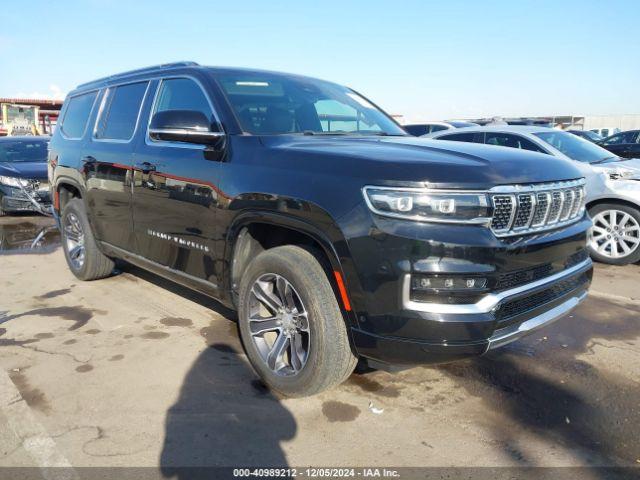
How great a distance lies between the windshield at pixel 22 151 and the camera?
1034cm

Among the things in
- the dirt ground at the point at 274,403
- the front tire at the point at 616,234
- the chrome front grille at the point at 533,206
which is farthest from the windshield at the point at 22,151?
the chrome front grille at the point at 533,206

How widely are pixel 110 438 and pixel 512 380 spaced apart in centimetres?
241

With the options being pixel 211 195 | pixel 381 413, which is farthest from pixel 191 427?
pixel 211 195

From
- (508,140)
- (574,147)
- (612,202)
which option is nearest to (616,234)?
(612,202)

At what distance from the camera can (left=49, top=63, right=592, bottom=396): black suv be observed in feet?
7.73

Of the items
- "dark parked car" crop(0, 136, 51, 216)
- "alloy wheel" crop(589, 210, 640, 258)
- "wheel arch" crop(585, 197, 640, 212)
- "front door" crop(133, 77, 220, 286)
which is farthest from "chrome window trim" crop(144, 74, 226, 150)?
"dark parked car" crop(0, 136, 51, 216)

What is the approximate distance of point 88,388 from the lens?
3150 mm

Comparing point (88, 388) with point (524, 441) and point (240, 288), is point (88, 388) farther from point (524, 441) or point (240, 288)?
point (524, 441)

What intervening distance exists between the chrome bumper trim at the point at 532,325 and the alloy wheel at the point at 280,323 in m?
0.99

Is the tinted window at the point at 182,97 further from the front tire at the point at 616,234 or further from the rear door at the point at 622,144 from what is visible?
the rear door at the point at 622,144

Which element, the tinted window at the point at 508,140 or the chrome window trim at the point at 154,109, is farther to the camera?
the tinted window at the point at 508,140

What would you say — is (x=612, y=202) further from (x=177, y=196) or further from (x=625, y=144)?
(x=625, y=144)

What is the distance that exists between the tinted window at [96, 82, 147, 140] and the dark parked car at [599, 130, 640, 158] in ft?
43.8

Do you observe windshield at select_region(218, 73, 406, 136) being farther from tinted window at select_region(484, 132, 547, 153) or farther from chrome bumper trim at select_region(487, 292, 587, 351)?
tinted window at select_region(484, 132, 547, 153)
